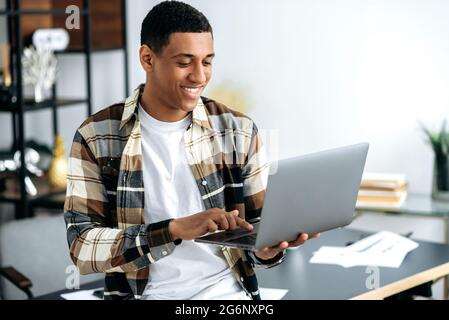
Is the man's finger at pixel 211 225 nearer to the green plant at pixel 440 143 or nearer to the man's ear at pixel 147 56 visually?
the man's ear at pixel 147 56

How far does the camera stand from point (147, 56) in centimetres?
177

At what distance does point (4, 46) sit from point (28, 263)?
1.34 metres

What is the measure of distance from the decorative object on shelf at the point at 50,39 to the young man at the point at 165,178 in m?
2.09

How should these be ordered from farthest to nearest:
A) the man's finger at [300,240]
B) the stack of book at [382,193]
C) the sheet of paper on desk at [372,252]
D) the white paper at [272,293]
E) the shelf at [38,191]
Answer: the shelf at [38,191], the stack of book at [382,193], the sheet of paper on desk at [372,252], the white paper at [272,293], the man's finger at [300,240]

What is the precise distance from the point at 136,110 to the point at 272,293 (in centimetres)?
79

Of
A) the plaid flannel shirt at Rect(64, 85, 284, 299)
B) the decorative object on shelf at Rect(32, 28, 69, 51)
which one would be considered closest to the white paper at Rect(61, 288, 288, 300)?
the plaid flannel shirt at Rect(64, 85, 284, 299)

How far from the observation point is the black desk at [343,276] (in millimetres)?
2359

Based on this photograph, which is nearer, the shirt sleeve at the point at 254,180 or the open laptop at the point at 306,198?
the open laptop at the point at 306,198

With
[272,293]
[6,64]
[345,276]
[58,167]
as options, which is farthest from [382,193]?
[6,64]

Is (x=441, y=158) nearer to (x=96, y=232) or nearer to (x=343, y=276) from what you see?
(x=343, y=276)

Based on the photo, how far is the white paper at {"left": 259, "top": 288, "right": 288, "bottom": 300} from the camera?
2.31 meters

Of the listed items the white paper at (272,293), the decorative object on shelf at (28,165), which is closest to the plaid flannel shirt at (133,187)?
the white paper at (272,293)

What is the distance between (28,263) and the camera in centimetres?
286

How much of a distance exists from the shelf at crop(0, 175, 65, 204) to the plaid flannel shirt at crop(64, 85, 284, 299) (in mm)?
1879
